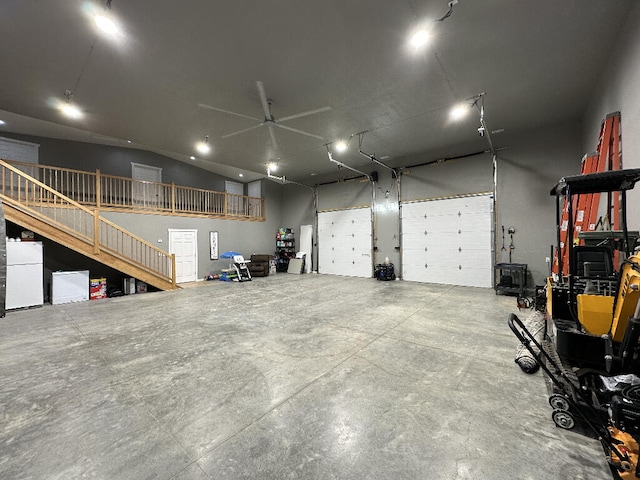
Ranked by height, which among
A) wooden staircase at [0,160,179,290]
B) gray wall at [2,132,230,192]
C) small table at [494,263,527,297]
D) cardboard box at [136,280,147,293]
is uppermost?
gray wall at [2,132,230,192]

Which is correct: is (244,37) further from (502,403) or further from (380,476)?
(502,403)

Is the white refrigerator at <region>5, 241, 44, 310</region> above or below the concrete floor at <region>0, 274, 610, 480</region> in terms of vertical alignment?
above

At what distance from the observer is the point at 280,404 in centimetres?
211

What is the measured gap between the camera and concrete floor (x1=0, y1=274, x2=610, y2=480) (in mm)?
1538

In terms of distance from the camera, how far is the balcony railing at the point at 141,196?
8.08m

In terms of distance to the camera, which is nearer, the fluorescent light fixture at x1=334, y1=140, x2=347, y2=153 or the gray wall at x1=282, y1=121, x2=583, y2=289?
the gray wall at x1=282, y1=121, x2=583, y2=289

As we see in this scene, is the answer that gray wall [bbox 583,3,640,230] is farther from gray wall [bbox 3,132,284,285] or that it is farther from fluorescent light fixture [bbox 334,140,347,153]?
gray wall [bbox 3,132,284,285]

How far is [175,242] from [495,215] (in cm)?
1032

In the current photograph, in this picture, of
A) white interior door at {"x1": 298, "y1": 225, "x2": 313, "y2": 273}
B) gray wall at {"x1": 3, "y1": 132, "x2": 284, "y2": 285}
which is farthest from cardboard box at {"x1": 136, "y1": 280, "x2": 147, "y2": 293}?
white interior door at {"x1": 298, "y1": 225, "x2": 313, "y2": 273}

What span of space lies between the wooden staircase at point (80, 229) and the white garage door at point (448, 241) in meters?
7.77

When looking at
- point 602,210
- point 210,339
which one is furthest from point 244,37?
point 602,210

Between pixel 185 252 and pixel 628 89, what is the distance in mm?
11066

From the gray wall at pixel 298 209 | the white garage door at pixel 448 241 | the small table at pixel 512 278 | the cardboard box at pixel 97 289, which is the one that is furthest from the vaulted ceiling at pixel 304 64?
the gray wall at pixel 298 209

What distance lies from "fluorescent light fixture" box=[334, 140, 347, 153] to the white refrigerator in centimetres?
763
